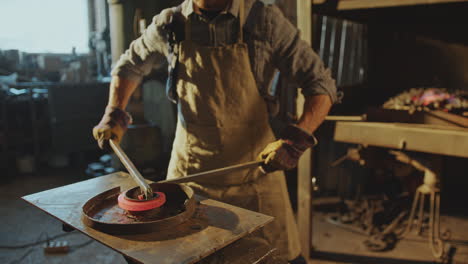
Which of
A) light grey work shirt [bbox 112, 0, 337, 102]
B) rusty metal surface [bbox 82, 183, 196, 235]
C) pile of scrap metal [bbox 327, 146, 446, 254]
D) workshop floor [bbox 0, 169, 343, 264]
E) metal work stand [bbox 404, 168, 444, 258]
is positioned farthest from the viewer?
workshop floor [bbox 0, 169, 343, 264]

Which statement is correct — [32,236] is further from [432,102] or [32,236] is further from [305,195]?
[432,102]

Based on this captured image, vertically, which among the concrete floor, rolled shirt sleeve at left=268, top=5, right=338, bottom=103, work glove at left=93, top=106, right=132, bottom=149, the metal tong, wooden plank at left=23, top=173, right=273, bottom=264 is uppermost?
rolled shirt sleeve at left=268, top=5, right=338, bottom=103

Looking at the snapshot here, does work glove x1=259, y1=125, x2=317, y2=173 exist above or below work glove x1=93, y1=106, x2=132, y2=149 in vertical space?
below

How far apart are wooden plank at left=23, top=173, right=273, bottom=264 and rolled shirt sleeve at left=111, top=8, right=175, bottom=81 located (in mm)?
825

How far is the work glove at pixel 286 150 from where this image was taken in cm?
168

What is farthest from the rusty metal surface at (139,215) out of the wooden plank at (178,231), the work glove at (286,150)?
the work glove at (286,150)

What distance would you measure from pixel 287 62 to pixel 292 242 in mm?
942

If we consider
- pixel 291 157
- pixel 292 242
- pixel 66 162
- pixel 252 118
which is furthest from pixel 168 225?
pixel 66 162

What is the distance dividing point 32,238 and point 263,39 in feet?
9.40

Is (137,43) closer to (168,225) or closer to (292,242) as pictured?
(168,225)

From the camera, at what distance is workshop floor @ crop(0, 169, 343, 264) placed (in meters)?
3.03

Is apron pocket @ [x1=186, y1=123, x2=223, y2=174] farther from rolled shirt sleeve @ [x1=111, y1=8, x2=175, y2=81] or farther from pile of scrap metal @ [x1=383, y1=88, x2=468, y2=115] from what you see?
pile of scrap metal @ [x1=383, y1=88, x2=468, y2=115]

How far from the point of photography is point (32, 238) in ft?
11.1

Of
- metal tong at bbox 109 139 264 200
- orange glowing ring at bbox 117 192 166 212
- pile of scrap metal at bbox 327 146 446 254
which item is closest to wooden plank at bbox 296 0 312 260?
pile of scrap metal at bbox 327 146 446 254
